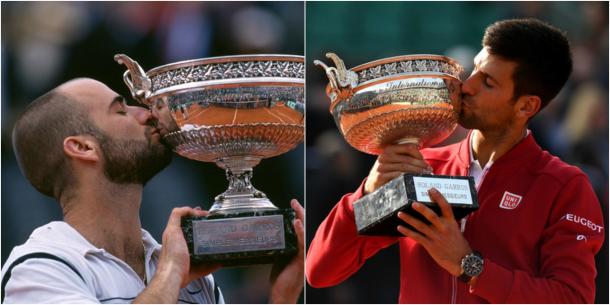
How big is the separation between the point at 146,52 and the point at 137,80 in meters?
0.27

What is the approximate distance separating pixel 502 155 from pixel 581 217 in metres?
0.25

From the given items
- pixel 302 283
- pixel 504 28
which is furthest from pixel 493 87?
pixel 302 283

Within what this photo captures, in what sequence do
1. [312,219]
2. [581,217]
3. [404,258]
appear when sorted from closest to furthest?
1. [581,217]
2. [404,258]
3. [312,219]

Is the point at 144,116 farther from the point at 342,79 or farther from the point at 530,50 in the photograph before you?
the point at 530,50

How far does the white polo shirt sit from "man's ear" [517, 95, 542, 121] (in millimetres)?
1033

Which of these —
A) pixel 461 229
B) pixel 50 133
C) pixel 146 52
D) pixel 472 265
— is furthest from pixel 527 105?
pixel 50 133

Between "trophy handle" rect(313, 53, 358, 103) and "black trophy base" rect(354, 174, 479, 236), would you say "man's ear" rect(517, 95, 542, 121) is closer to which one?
"black trophy base" rect(354, 174, 479, 236)

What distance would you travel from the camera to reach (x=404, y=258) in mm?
2363

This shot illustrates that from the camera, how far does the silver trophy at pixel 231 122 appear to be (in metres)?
2.35

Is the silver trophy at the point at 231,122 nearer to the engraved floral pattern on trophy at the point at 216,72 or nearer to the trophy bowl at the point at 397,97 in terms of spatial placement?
the engraved floral pattern on trophy at the point at 216,72

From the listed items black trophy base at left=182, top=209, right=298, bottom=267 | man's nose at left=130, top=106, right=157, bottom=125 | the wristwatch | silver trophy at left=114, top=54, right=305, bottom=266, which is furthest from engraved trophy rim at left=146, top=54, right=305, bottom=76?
the wristwatch

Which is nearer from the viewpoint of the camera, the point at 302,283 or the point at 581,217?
the point at 581,217

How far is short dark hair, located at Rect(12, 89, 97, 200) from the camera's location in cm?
245

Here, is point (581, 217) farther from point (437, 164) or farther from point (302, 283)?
point (302, 283)
